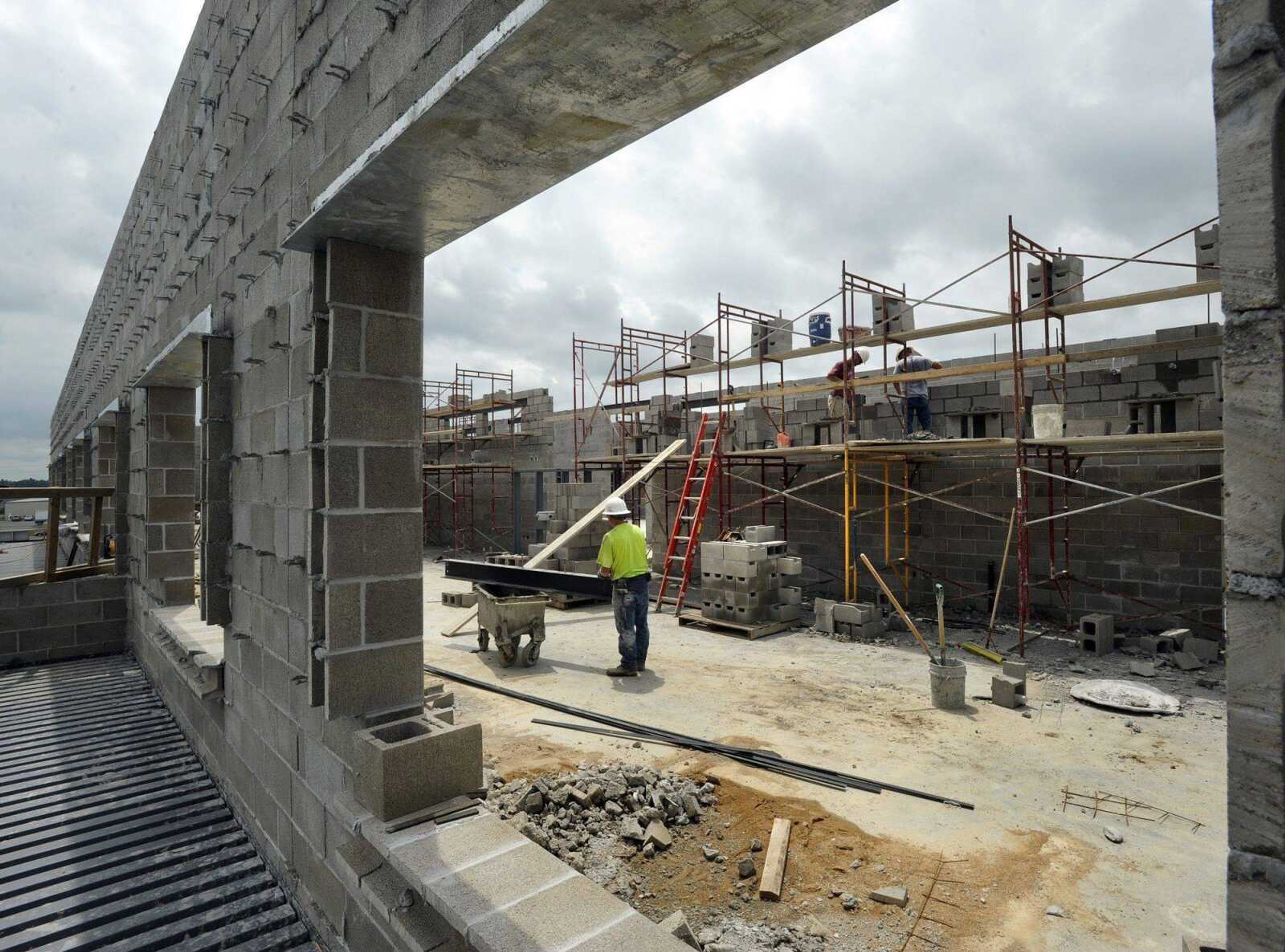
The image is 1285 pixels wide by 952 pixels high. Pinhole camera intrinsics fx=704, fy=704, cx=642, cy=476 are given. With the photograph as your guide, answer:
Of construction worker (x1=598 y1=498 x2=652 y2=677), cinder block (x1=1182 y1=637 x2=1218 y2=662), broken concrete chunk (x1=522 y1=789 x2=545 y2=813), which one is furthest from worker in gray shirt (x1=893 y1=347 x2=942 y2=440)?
broken concrete chunk (x1=522 y1=789 x2=545 y2=813)

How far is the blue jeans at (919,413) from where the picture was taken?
10570mm

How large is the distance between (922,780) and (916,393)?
6.74 m

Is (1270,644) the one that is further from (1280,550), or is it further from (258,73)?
(258,73)

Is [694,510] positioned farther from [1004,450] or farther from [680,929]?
[680,929]

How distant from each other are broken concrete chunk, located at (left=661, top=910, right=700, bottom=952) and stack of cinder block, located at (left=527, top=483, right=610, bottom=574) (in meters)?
9.31

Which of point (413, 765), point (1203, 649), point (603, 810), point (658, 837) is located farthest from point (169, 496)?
point (1203, 649)

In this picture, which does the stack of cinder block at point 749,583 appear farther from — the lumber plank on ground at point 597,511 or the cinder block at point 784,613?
the lumber plank on ground at point 597,511

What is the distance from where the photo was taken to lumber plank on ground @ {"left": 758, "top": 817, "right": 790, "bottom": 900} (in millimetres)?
3617

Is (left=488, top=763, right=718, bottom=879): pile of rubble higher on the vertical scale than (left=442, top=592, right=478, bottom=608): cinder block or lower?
lower

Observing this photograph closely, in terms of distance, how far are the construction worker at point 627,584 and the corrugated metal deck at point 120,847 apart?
13.0 ft

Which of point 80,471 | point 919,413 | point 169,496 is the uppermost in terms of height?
point 919,413

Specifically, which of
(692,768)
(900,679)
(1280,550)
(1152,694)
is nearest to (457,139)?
(1280,550)

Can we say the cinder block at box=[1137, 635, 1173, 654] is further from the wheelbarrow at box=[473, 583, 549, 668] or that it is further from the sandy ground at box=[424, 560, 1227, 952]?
the wheelbarrow at box=[473, 583, 549, 668]

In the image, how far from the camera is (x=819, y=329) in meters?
12.3
